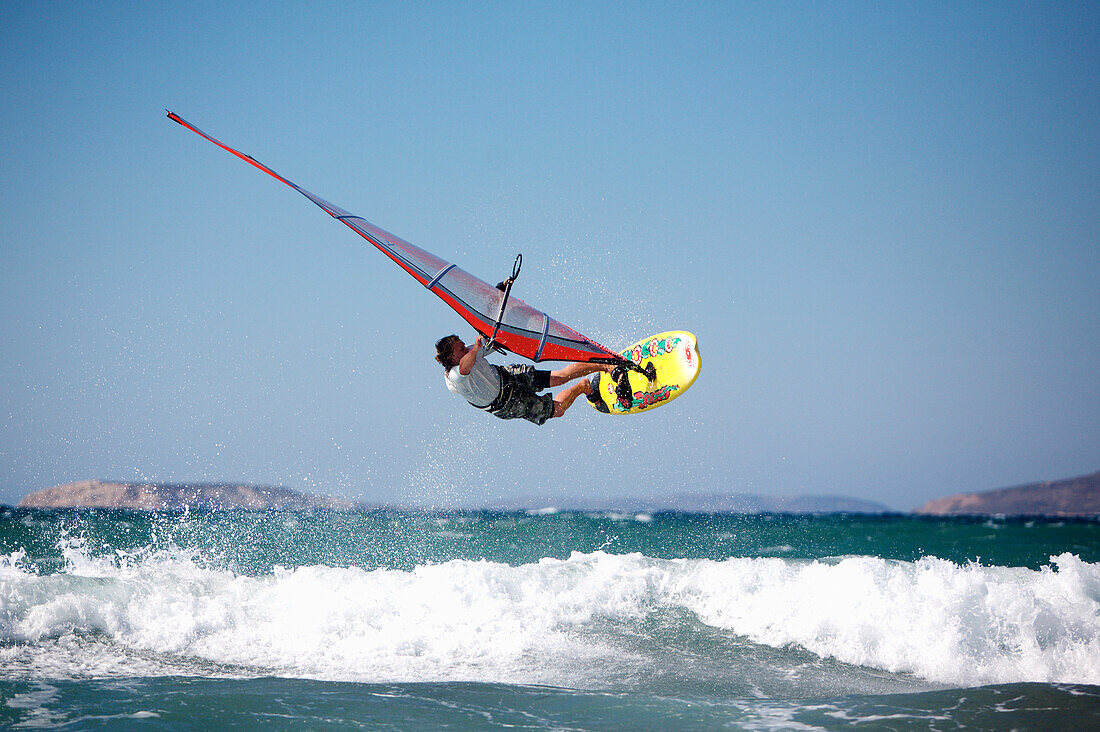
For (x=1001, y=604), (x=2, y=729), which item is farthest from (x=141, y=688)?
(x=1001, y=604)

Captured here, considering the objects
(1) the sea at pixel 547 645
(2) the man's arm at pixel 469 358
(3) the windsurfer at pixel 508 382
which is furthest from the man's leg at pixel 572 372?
(1) the sea at pixel 547 645

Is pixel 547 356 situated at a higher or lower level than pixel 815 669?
higher

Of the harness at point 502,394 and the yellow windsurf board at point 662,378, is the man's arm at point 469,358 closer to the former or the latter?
the harness at point 502,394

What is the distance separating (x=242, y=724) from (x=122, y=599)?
325 centimetres

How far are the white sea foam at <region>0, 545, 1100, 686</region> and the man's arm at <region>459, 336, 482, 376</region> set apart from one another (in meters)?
2.38

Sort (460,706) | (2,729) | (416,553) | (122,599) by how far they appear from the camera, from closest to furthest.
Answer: (2,729)
(460,706)
(122,599)
(416,553)

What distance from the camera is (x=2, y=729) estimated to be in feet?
14.9

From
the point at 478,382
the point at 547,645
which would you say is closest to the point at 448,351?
the point at 478,382

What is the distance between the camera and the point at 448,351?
17.0 ft

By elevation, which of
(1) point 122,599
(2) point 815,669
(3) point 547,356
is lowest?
(2) point 815,669

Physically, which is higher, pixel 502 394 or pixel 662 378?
pixel 662 378

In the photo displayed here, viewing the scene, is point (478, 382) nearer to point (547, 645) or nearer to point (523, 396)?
point (523, 396)

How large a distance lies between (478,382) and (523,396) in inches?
17.0

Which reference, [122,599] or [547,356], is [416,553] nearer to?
[122,599]
